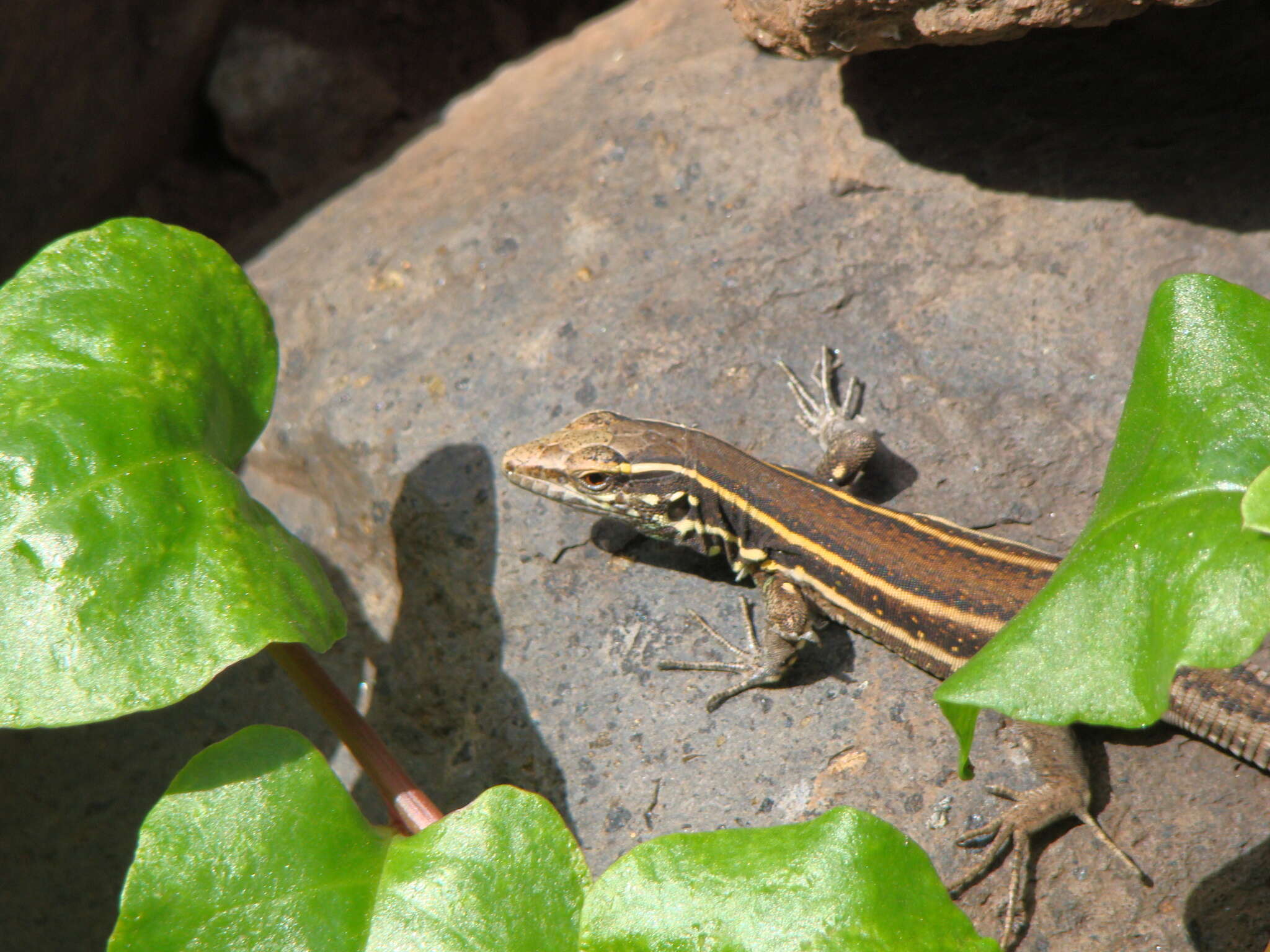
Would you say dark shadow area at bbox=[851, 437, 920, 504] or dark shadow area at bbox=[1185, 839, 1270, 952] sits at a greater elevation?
dark shadow area at bbox=[851, 437, 920, 504]

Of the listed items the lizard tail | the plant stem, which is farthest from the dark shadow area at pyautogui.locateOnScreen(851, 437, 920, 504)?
the plant stem

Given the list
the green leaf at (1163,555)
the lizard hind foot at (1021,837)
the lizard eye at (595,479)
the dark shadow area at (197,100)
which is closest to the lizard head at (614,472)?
the lizard eye at (595,479)

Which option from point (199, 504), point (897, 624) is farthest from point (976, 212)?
point (199, 504)

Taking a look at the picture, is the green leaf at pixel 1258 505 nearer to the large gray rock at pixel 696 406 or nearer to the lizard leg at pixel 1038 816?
the lizard leg at pixel 1038 816

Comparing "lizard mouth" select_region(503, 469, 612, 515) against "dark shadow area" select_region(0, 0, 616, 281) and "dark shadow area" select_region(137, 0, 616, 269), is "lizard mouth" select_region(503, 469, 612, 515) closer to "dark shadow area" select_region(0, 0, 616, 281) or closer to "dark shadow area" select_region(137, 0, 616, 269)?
"dark shadow area" select_region(0, 0, 616, 281)

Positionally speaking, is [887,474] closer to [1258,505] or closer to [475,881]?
[1258,505]

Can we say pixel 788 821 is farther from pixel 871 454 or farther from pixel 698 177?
pixel 698 177
